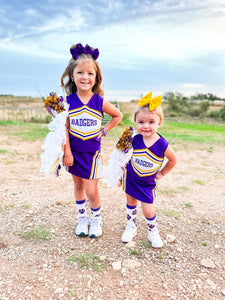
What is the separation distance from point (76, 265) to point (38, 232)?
2.27ft

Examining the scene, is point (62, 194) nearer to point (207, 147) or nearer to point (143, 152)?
point (143, 152)

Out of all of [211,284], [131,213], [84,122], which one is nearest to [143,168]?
[131,213]

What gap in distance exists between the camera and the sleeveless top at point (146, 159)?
239cm

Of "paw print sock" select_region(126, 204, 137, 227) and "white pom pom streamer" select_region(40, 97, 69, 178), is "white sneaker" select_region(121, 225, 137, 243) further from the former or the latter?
"white pom pom streamer" select_region(40, 97, 69, 178)

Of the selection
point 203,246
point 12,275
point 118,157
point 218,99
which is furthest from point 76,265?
point 218,99

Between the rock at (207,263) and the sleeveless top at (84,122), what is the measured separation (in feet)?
4.83

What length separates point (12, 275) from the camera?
223 cm

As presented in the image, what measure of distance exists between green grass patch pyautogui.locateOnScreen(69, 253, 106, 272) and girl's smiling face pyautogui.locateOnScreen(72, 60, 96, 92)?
5.05 ft

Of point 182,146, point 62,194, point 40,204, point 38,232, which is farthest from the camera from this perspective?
point 182,146

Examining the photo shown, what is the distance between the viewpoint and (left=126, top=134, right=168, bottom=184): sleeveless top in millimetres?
2395

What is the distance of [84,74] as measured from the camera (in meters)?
2.42

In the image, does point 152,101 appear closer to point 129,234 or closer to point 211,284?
point 129,234

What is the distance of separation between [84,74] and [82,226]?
157cm

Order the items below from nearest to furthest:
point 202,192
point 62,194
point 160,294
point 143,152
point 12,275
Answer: point 160,294 < point 12,275 < point 143,152 < point 62,194 < point 202,192
